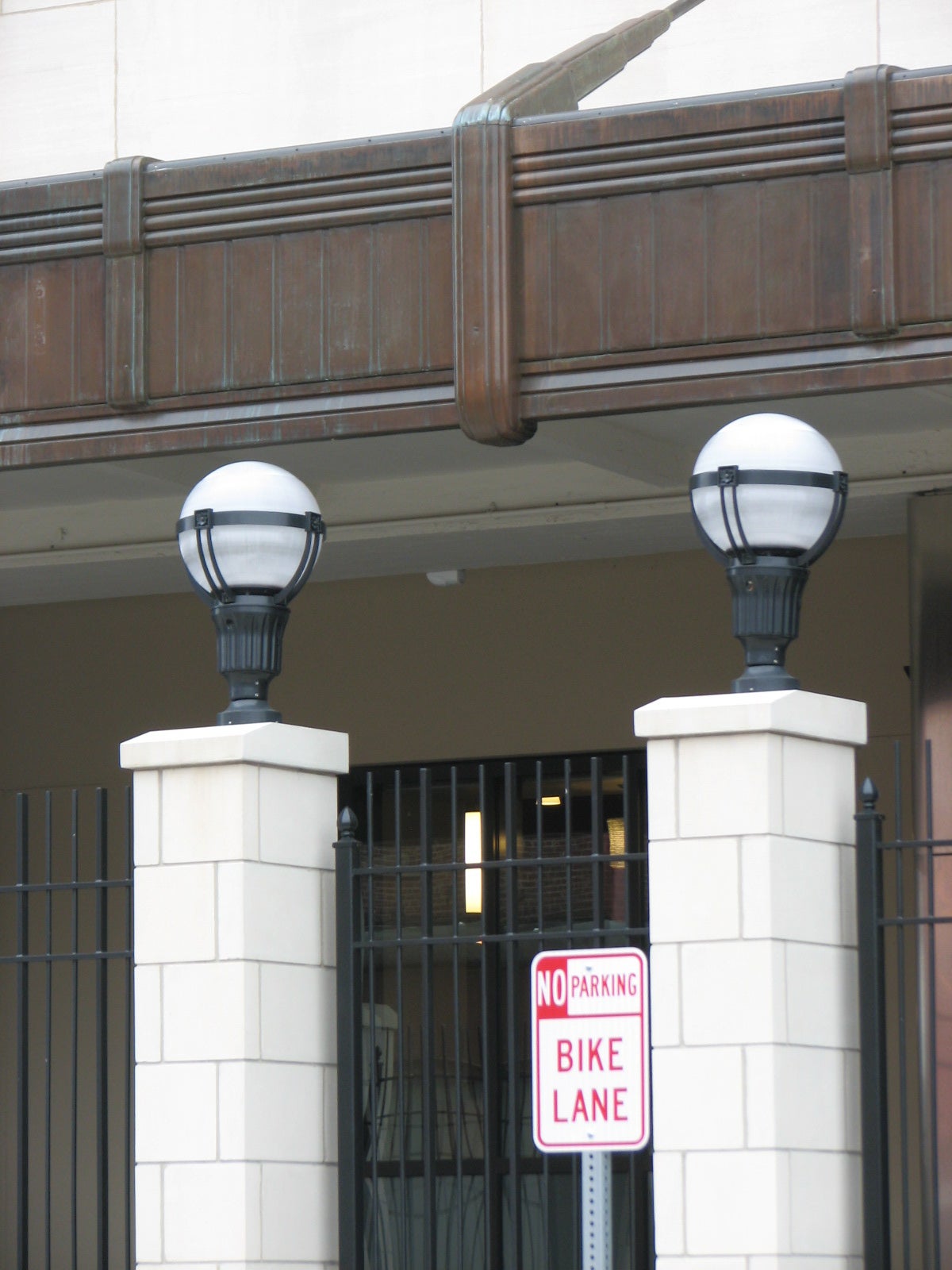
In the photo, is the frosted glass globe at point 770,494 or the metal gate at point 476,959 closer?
the frosted glass globe at point 770,494

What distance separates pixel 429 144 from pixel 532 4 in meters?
3.05

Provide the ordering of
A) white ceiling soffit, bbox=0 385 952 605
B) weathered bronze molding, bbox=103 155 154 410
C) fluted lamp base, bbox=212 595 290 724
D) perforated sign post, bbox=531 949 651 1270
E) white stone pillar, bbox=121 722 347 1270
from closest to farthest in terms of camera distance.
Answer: perforated sign post, bbox=531 949 651 1270 < white stone pillar, bbox=121 722 347 1270 < fluted lamp base, bbox=212 595 290 724 < weathered bronze molding, bbox=103 155 154 410 < white ceiling soffit, bbox=0 385 952 605

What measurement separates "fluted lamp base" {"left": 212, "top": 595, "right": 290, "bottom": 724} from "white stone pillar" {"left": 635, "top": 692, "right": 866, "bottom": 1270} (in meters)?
1.25

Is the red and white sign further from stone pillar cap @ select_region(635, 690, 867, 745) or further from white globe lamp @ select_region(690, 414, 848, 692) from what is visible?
white globe lamp @ select_region(690, 414, 848, 692)

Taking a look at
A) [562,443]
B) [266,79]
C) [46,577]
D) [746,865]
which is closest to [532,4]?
[266,79]

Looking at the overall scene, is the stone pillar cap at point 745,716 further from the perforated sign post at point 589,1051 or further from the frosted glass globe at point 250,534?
the frosted glass globe at point 250,534

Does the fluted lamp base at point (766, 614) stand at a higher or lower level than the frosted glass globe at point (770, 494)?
lower

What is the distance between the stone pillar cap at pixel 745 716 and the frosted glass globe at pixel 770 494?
42 centimetres

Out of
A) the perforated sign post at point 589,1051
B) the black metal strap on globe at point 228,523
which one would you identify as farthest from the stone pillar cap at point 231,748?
the perforated sign post at point 589,1051

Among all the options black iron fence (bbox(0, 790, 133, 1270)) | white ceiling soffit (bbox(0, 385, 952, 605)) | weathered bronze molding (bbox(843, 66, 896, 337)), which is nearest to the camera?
weathered bronze molding (bbox(843, 66, 896, 337))

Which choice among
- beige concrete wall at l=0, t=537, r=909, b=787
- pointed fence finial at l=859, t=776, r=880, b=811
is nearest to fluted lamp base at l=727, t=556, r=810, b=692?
pointed fence finial at l=859, t=776, r=880, b=811

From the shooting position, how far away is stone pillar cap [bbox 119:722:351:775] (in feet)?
19.7

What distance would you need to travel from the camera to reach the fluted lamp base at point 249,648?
20.1 feet

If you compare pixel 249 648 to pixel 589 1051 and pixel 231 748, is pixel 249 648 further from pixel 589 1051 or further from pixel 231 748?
pixel 589 1051
